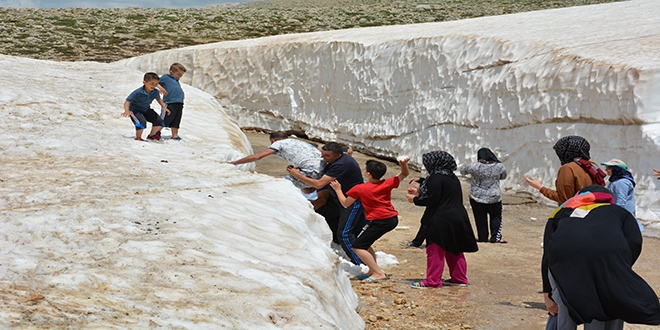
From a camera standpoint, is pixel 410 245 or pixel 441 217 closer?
pixel 441 217

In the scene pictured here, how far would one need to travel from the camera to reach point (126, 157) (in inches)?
314

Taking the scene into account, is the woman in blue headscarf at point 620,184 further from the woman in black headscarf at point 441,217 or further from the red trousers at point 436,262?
the red trousers at point 436,262

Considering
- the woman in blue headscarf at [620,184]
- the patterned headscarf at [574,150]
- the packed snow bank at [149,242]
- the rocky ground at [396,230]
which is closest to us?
the packed snow bank at [149,242]

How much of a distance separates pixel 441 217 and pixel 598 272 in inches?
117

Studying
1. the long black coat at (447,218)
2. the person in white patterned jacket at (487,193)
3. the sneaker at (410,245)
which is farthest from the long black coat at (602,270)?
the person in white patterned jacket at (487,193)

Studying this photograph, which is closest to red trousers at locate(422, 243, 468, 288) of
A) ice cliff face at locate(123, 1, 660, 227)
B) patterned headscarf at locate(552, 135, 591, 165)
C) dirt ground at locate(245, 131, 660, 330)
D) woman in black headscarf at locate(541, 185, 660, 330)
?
dirt ground at locate(245, 131, 660, 330)

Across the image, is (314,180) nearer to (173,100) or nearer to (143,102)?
(143,102)

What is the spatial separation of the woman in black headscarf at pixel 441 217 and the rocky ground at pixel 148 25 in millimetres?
24005

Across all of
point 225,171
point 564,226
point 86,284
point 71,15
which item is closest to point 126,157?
point 225,171

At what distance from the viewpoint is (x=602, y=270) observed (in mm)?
3705

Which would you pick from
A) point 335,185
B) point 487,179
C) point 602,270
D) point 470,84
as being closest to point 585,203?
point 602,270

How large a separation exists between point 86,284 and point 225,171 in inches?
151

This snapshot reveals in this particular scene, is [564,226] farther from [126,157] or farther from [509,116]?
[509,116]

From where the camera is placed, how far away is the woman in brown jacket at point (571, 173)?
501cm
